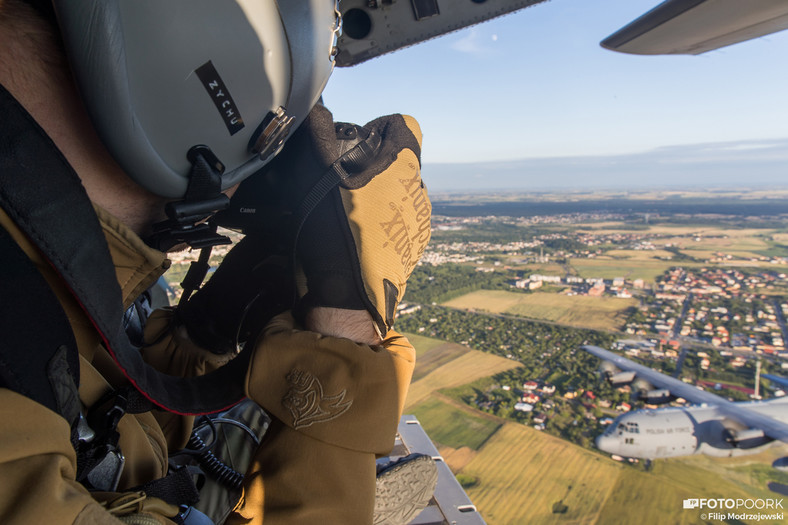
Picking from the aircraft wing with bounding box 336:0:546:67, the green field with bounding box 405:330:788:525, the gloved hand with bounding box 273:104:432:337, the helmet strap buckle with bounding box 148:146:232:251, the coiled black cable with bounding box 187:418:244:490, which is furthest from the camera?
the green field with bounding box 405:330:788:525

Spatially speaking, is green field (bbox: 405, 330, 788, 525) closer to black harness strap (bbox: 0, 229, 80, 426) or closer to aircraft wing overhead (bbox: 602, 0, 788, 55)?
aircraft wing overhead (bbox: 602, 0, 788, 55)

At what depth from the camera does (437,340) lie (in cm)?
1241

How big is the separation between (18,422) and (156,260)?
0.25 m

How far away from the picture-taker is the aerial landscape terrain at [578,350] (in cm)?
693

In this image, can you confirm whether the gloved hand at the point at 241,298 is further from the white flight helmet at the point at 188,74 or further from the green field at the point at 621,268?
the green field at the point at 621,268

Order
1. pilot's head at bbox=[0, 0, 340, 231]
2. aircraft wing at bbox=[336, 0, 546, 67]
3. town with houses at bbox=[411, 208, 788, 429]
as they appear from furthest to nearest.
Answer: town with houses at bbox=[411, 208, 788, 429]
aircraft wing at bbox=[336, 0, 546, 67]
pilot's head at bbox=[0, 0, 340, 231]

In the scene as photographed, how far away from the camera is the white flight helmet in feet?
1.66

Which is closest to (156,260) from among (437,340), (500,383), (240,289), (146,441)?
(146,441)

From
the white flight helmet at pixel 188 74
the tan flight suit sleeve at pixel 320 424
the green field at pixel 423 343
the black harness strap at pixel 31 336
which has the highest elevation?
the white flight helmet at pixel 188 74

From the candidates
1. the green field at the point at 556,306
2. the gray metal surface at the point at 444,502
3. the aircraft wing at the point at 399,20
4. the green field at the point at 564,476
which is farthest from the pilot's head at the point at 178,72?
the green field at the point at 556,306

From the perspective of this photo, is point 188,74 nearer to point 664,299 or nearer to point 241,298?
point 241,298

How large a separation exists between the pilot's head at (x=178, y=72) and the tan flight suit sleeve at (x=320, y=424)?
336 mm

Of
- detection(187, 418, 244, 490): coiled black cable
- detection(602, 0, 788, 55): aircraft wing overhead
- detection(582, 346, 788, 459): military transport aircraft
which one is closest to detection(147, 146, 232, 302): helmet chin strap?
detection(187, 418, 244, 490): coiled black cable

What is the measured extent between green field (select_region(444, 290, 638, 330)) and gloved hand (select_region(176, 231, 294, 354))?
13.9 metres
